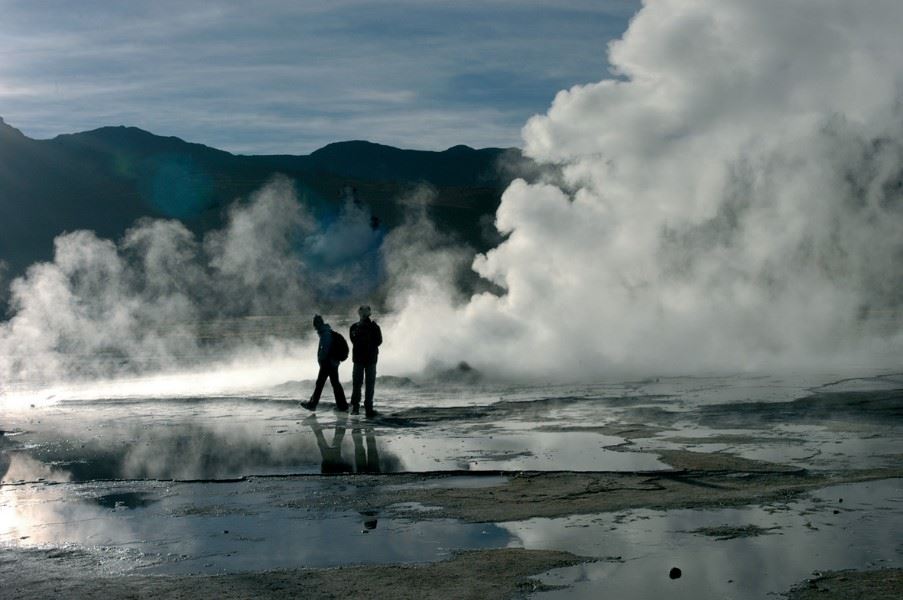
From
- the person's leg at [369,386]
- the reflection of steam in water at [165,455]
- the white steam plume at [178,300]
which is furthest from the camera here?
the white steam plume at [178,300]

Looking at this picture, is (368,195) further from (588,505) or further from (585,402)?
(588,505)

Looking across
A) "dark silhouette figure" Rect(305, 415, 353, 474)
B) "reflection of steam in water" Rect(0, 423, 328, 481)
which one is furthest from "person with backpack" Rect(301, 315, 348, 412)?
"reflection of steam in water" Rect(0, 423, 328, 481)

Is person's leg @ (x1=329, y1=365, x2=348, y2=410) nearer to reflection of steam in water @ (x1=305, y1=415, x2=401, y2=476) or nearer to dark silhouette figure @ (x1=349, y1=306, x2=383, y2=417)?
dark silhouette figure @ (x1=349, y1=306, x2=383, y2=417)

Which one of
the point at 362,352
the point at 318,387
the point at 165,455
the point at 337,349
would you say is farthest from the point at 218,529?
the point at 337,349

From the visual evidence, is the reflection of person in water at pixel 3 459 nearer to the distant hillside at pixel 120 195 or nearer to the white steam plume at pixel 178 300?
the white steam plume at pixel 178 300

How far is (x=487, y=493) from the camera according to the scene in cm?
1130

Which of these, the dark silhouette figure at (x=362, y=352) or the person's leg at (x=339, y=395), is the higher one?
the dark silhouette figure at (x=362, y=352)

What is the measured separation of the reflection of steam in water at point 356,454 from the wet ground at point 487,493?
0.07 meters

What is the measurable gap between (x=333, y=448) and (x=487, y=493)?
13.7 feet

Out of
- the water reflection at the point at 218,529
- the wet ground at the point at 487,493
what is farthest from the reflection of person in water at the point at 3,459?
the water reflection at the point at 218,529

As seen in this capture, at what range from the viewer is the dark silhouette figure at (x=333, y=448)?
13328mm

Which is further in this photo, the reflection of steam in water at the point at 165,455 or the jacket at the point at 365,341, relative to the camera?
the jacket at the point at 365,341

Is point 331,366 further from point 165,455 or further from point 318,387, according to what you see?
point 165,455

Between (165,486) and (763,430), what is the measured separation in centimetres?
765
